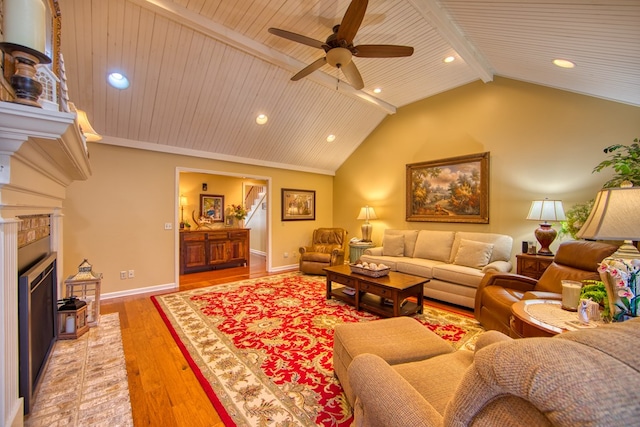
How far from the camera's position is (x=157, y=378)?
2123mm

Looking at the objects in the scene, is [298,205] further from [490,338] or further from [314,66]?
[490,338]

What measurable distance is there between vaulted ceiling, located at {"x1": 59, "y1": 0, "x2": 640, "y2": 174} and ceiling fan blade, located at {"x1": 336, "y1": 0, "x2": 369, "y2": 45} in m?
0.66

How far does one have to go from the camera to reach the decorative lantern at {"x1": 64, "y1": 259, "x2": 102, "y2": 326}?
9.64 ft

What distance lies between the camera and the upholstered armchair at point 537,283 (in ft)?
7.96

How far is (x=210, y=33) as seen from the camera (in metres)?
3.20

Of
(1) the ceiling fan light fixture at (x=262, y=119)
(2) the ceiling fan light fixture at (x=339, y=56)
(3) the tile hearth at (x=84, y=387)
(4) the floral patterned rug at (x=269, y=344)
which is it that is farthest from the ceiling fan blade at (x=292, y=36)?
(3) the tile hearth at (x=84, y=387)

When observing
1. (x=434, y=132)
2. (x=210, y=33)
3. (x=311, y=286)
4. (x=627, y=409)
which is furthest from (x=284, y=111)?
(x=627, y=409)

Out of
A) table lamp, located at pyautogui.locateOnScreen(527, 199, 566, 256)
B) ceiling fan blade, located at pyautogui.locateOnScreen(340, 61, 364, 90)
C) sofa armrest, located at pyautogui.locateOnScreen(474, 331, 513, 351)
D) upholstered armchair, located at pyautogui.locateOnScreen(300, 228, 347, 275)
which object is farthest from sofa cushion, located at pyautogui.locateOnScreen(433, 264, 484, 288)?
ceiling fan blade, located at pyautogui.locateOnScreen(340, 61, 364, 90)

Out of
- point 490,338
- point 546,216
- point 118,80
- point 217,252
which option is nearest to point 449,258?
point 546,216

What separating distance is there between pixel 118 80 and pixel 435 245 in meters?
5.29

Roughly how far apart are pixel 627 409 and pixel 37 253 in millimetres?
3355

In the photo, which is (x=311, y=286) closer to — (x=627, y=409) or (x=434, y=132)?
(x=434, y=132)

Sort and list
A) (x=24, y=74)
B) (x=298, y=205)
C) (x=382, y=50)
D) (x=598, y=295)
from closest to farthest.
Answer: (x=24, y=74) < (x=598, y=295) < (x=382, y=50) < (x=298, y=205)

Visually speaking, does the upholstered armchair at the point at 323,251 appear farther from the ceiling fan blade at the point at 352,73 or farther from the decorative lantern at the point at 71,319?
the decorative lantern at the point at 71,319
